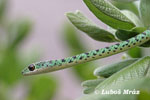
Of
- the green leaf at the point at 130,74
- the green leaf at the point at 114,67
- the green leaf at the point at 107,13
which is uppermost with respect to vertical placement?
the green leaf at the point at 107,13

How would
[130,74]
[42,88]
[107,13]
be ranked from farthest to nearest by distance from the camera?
[42,88] → [107,13] → [130,74]

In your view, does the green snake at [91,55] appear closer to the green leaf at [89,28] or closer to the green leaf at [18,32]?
the green leaf at [89,28]

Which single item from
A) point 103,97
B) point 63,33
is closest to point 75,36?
point 63,33

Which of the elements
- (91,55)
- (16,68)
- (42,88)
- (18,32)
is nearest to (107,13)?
(91,55)

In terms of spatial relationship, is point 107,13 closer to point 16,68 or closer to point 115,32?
point 115,32

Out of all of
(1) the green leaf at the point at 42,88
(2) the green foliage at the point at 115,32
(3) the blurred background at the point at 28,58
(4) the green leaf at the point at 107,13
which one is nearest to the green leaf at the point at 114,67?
(2) the green foliage at the point at 115,32
